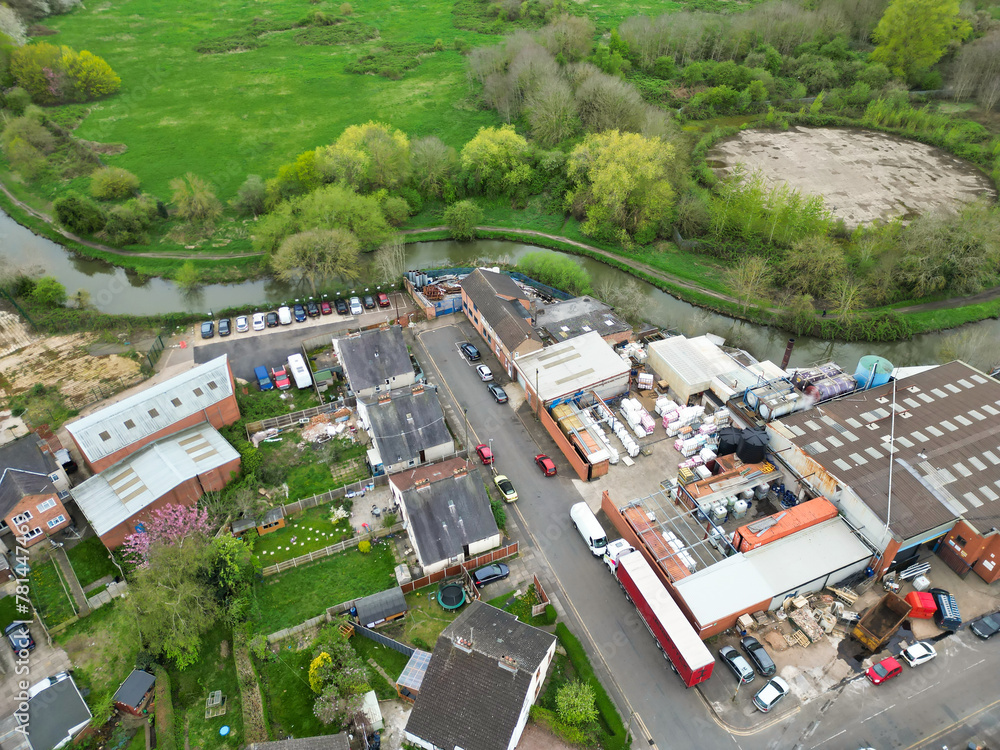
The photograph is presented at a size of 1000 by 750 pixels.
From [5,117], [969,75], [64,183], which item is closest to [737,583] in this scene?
[64,183]

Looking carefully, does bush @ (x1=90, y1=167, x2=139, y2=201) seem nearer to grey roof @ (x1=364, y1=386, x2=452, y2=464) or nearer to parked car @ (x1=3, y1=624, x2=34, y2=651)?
grey roof @ (x1=364, y1=386, x2=452, y2=464)

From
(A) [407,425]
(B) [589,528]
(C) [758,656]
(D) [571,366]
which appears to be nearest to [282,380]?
(A) [407,425]

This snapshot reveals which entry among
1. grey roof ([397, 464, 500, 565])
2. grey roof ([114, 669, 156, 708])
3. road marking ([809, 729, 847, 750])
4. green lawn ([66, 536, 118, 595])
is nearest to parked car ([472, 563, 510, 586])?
grey roof ([397, 464, 500, 565])

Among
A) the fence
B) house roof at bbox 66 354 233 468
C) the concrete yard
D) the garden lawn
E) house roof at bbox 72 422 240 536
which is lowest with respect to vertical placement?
the garden lawn

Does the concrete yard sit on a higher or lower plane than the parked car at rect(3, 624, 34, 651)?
higher

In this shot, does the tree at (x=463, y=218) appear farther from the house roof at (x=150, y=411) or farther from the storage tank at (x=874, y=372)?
the storage tank at (x=874, y=372)

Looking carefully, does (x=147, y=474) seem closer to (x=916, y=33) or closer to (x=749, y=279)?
(x=749, y=279)
